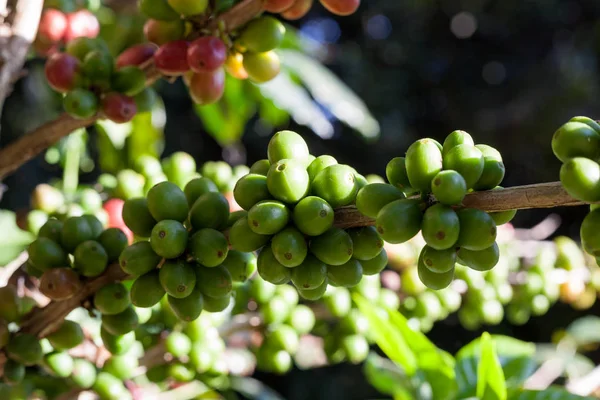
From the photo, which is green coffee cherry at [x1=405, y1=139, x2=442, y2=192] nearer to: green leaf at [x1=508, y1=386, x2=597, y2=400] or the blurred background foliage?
green leaf at [x1=508, y1=386, x2=597, y2=400]

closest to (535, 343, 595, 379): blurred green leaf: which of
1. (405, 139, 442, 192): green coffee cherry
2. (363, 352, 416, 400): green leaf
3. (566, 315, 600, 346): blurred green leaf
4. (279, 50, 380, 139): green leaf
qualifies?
(566, 315, 600, 346): blurred green leaf

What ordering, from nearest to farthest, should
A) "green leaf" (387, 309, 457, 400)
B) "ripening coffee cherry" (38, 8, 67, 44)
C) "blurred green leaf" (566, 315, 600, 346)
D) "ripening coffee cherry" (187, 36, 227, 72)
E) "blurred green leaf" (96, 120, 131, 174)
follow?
1. "ripening coffee cherry" (187, 36, 227, 72)
2. "ripening coffee cherry" (38, 8, 67, 44)
3. "green leaf" (387, 309, 457, 400)
4. "blurred green leaf" (96, 120, 131, 174)
5. "blurred green leaf" (566, 315, 600, 346)

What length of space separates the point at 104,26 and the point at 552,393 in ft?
4.54

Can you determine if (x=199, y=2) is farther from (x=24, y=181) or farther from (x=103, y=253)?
(x=24, y=181)

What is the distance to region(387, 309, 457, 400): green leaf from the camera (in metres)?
1.20

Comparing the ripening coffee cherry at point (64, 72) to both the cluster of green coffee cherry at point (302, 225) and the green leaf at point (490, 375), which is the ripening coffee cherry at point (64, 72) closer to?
the cluster of green coffee cherry at point (302, 225)

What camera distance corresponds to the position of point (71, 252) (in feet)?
2.42

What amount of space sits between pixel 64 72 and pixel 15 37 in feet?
0.32

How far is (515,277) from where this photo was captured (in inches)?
62.1

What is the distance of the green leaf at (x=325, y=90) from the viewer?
179 centimetres

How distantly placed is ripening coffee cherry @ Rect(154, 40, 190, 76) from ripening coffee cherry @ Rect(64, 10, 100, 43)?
1.07 ft

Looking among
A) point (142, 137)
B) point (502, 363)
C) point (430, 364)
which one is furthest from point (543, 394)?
point (142, 137)

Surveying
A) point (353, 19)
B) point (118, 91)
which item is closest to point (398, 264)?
point (118, 91)

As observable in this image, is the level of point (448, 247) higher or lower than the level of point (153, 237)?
higher
